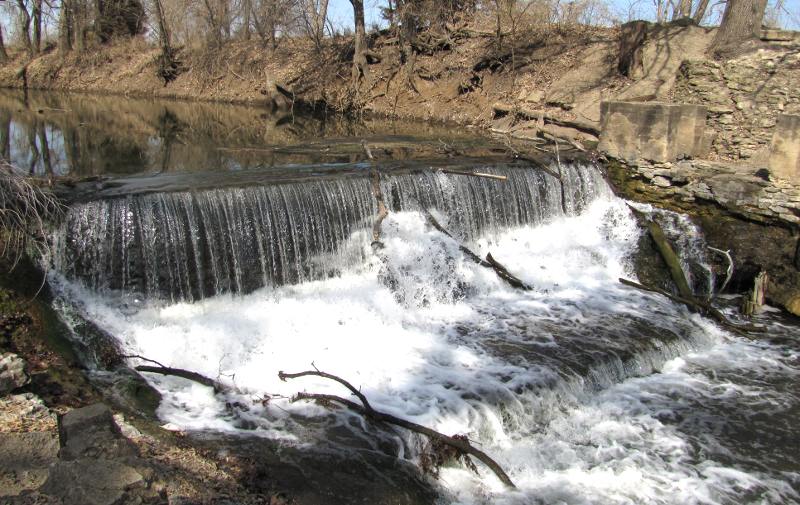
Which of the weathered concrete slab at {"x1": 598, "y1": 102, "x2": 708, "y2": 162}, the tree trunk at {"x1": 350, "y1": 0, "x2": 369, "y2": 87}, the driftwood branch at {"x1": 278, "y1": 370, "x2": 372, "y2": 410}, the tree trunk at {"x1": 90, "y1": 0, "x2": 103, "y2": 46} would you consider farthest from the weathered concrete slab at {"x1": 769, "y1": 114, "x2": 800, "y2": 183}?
the tree trunk at {"x1": 90, "y1": 0, "x2": 103, "y2": 46}

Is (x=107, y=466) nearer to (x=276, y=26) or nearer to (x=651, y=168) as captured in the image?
(x=651, y=168)

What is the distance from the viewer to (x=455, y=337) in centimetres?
696

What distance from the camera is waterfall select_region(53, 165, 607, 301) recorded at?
Result: 22.2 ft

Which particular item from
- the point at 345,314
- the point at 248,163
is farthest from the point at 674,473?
the point at 248,163

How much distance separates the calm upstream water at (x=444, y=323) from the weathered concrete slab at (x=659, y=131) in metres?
0.78

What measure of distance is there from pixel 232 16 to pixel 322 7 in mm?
9428

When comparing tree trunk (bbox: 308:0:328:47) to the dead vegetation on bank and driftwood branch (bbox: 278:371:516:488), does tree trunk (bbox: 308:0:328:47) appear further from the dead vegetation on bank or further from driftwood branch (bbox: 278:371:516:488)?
driftwood branch (bbox: 278:371:516:488)

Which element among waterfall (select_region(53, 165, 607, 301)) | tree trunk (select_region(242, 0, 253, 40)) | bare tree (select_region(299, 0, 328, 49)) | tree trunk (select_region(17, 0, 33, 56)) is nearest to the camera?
waterfall (select_region(53, 165, 607, 301))

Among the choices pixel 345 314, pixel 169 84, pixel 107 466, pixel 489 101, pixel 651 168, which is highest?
pixel 169 84

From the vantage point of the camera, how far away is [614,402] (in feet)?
19.5

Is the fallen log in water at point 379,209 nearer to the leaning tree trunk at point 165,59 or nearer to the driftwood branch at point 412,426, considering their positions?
the driftwood branch at point 412,426

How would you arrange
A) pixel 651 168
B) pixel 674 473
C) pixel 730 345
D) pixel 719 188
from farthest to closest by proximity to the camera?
pixel 651 168, pixel 719 188, pixel 730 345, pixel 674 473

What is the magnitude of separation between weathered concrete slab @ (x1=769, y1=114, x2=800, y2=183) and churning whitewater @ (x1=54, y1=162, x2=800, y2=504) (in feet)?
5.02

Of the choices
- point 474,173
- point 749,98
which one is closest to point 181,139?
point 474,173
